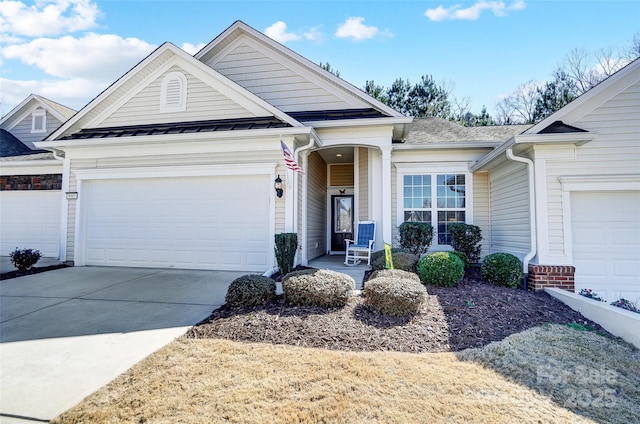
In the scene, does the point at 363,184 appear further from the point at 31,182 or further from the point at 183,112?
the point at 31,182

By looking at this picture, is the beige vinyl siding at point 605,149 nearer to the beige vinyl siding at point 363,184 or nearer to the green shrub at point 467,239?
the green shrub at point 467,239

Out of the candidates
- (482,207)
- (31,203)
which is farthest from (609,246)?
(31,203)

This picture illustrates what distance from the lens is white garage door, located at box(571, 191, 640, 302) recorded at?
20.1 ft

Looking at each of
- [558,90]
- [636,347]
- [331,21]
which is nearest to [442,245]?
[636,347]

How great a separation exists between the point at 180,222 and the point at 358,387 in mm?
6454

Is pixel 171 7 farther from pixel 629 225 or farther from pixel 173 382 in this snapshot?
pixel 629 225

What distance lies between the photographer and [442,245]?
8648mm

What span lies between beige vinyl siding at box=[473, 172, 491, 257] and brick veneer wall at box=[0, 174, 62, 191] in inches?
484

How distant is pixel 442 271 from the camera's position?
5.70m

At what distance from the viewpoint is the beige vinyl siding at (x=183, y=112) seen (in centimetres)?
791

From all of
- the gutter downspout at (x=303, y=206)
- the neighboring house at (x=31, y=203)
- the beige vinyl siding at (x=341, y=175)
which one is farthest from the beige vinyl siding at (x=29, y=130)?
the gutter downspout at (x=303, y=206)

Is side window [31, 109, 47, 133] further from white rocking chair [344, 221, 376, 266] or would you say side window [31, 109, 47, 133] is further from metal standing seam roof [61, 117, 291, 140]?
white rocking chair [344, 221, 376, 266]

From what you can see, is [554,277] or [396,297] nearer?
[396,297]

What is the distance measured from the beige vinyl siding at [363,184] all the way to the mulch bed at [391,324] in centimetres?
440
